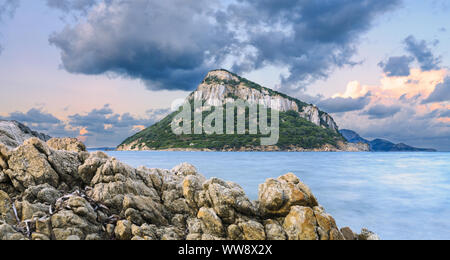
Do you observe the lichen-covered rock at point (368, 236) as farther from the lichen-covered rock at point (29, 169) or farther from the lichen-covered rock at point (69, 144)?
the lichen-covered rock at point (69, 144)

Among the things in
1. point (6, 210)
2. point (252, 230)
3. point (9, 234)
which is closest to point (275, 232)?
point (252, 230)

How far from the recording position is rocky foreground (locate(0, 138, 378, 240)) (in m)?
6.95

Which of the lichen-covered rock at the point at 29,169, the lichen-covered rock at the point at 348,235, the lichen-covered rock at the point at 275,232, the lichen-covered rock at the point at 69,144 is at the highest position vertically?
the lichen-covered rock at the point at 69,144

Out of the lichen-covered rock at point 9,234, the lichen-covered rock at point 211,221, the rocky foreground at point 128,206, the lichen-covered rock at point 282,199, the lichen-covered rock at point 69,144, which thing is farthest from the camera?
the lichen-covered rock at point 69,144

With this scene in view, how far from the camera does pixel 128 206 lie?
314 inches

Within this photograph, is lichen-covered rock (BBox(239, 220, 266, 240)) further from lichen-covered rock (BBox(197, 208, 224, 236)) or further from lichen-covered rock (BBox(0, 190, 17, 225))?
lichen-covered rock (BBox(0, 190, 17, 225))

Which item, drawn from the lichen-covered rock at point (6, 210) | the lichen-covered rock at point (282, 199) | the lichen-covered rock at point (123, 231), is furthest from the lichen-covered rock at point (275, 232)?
the lichen-covered rock at point (6, 210)

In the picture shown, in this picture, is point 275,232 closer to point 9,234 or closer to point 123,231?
point 123,231

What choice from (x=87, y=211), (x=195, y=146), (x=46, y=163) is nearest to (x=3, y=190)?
(x=46, y=163)

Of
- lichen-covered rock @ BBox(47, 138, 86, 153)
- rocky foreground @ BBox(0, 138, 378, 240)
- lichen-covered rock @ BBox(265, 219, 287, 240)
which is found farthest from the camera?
lichen-covered rock @ BBox(47, 138, 86, 153)

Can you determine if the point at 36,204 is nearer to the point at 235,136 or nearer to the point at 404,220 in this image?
the point at 404,220

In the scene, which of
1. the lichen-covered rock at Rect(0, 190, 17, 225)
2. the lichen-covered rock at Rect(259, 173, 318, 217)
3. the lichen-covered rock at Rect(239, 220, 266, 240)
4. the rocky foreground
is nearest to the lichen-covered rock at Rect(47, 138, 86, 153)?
the rocky foreground

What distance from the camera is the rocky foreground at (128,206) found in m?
6.95
